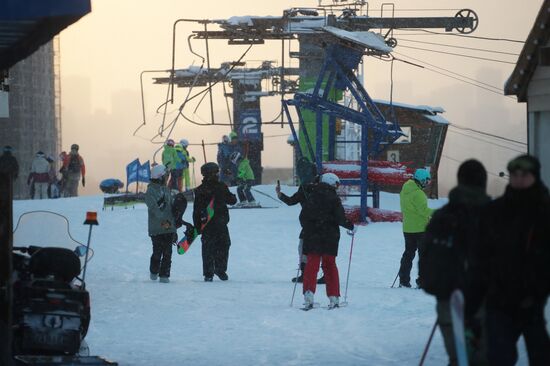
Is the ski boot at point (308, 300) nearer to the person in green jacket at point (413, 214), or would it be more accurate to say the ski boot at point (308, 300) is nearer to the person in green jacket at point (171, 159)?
the person in green jacket at point (413, 214)

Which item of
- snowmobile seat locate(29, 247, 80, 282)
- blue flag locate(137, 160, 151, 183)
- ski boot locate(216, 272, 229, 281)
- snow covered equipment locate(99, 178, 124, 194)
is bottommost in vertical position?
snow covered equipment locate(99, 178, 124, 194)

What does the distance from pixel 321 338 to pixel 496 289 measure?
495 cm

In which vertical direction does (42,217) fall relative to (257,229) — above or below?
above

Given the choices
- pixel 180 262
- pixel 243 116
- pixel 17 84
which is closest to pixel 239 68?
pixel 243 116

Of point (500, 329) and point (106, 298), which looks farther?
point (106, 298)

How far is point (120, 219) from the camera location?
2902 cm

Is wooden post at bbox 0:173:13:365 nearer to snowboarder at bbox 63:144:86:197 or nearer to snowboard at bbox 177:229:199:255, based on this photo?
→ snowboard at bbox 177:229:199:255

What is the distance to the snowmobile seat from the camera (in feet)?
29.2

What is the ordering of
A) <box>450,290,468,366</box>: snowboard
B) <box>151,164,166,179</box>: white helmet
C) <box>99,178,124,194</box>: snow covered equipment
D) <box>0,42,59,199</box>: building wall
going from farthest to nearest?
<box>0,42,59,199</box>: building wall < <box>99,178,124,194</box>: snow covered equipment < <box>151,164,166,179</box>: white helmet < <box>450,290,468,366</box>: snowboard

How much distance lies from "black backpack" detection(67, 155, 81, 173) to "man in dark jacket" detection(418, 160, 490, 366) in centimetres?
2953

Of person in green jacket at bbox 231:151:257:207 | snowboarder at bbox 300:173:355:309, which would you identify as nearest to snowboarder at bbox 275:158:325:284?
snowboarder at bbox 300:173:355:309

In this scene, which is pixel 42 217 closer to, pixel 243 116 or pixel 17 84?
pixel 243 116

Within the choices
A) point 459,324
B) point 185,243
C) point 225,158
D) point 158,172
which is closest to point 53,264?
point 459,324

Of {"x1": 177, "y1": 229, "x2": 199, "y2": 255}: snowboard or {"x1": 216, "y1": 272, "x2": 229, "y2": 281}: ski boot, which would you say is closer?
{"x1": 216, "y1": 272, "x2": 229, "y2": 281}: ski boot
